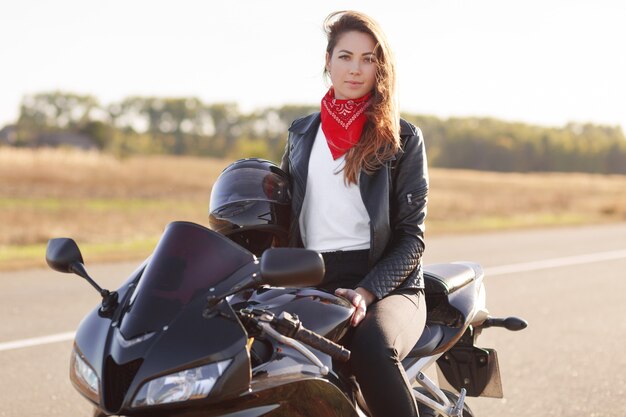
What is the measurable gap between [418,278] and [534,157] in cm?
11317

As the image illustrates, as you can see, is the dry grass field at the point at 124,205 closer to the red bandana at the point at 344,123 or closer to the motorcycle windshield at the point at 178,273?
the red bandana at the point at 344,123

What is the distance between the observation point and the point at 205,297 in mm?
2594

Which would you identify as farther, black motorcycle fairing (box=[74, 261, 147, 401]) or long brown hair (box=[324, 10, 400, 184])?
long brown hair (box=[324, 10, 400, 184])

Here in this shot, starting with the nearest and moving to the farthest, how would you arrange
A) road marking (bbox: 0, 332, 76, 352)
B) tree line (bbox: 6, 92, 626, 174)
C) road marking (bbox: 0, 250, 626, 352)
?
road marking (bbox: 0, 332, 76, 352) → road marking (bbox: 0, 250, 626, 352) → tree line (bbox: 6, 92, 626, 174)

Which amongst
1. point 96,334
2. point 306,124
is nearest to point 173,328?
point 96,334

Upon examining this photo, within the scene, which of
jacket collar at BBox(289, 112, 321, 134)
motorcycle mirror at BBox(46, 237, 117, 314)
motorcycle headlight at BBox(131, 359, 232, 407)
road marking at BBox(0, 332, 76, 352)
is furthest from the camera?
road marking at BBox(0, 332, 76, 352)

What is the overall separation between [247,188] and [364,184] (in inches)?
19.6

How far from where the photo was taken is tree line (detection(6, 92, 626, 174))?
354 ft

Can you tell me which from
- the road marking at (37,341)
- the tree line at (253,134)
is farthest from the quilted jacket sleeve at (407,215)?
the tree line at (253,134)

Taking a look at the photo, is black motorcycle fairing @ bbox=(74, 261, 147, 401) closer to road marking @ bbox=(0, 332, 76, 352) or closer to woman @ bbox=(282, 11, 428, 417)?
woman @ bbox=(282, 11, 428, 417)

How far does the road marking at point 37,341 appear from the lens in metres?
6.79

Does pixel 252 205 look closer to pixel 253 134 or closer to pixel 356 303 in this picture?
pixel 356 303

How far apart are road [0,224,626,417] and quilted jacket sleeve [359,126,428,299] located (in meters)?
2.18

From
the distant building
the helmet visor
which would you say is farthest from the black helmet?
the distant building
